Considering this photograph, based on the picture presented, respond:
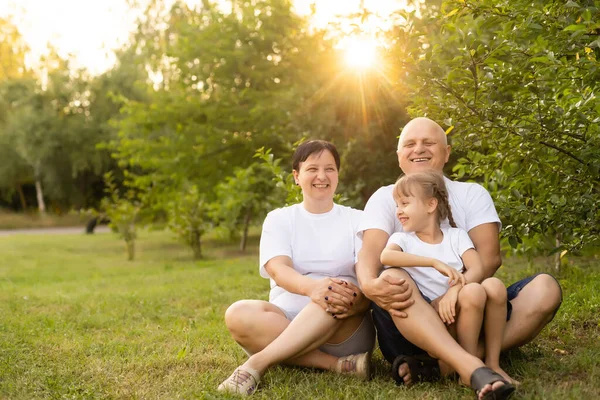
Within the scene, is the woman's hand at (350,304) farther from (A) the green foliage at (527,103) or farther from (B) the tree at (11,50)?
(B) the tree at (11,50)

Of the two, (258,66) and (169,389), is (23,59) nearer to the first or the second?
(258,66)

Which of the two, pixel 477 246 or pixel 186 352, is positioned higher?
pixel 477 246

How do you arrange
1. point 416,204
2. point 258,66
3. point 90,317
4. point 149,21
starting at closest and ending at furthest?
point 416,204 < point 90,317 < point 258,66 < point 149,21

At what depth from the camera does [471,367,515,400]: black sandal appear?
2785 millimetres

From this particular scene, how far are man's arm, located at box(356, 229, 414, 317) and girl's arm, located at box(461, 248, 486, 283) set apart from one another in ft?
1.14

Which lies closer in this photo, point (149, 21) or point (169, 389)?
point (169, 389)

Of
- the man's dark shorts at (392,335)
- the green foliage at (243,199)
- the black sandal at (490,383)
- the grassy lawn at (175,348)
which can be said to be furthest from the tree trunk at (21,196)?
the black sandal at (490,383)

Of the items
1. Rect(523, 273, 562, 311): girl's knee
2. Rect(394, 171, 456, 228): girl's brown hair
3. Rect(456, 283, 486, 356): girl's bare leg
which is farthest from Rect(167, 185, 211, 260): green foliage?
Rect(456, 283, 486, 356): girl's bare leg

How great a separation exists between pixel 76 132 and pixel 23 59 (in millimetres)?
11055

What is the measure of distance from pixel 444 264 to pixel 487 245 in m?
0.41

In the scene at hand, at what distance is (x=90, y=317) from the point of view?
5.97 metres

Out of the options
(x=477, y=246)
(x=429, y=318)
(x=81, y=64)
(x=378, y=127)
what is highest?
(x=81, y=64)

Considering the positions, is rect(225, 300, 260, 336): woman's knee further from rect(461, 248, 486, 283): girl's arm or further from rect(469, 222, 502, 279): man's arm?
rect(469, 222, 502, 279): man's arm

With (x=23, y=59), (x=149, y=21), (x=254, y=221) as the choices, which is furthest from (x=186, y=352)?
(x=23, y=59)
